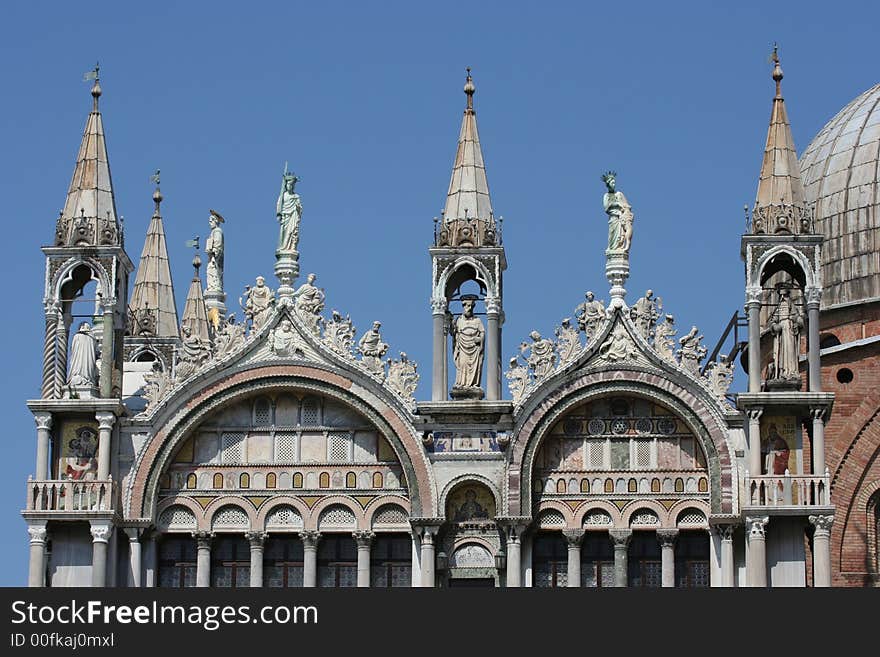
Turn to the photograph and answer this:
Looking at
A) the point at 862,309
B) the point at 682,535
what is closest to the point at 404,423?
the point at 682,535

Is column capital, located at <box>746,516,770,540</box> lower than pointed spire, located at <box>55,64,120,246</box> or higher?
lower

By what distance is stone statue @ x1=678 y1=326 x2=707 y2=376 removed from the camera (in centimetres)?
4619

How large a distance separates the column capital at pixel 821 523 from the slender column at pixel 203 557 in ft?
30.5

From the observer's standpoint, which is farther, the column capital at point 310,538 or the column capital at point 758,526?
the column capital at point 310,538

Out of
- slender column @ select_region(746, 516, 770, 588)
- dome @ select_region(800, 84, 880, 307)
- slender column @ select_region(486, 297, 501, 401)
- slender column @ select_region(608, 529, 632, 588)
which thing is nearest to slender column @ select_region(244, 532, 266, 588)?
slender column @ select_region(486, 297, 501, 401)

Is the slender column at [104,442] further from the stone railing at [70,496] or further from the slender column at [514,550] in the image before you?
the slender column at [514,550]

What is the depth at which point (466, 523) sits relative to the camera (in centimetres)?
4631

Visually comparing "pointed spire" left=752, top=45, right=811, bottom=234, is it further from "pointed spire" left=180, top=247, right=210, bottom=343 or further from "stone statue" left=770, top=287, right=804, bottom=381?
"pointed spire" left=180, top=247, right=210, bottom=343

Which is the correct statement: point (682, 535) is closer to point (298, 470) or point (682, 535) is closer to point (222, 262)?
point (298, 470)

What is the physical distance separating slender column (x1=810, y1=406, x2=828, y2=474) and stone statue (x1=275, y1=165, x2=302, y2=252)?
865 cm

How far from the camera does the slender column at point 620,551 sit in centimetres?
4584

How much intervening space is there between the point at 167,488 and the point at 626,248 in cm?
814

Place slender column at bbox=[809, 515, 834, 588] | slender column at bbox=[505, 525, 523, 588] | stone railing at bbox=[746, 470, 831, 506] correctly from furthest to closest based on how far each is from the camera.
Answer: slender column at bbox=[505, 525, 523, 588] → stone railing at bbox=[746, 470, 831, 506] → slender column at bbox=[809, 515, 834, 588]

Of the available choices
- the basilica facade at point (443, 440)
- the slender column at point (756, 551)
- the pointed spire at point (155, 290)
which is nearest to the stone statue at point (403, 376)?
the basilica facade at point (443, 440)
